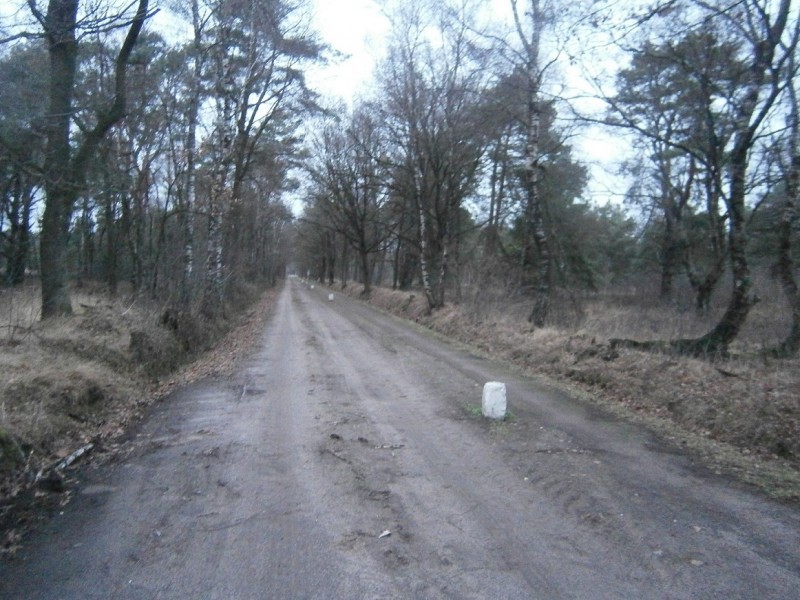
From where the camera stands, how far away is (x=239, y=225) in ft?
97.5

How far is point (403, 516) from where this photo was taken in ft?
16.5

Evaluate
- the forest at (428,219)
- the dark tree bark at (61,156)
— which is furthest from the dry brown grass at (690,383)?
the dark tree bark at (61,156)

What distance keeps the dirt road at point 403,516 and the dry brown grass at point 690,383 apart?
0.75m

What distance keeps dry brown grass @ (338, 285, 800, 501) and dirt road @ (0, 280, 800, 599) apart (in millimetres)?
749

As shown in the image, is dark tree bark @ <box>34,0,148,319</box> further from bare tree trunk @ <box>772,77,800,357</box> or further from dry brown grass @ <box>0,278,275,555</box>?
bare tree trunk @ <box>772,77,800,357</box>

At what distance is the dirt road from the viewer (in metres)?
4.00

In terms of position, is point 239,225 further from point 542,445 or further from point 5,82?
point 542,445

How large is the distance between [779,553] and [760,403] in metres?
4.00

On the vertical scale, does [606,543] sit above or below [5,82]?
below

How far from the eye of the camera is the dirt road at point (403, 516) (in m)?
4.00

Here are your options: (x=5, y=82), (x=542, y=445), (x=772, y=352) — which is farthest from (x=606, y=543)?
(x=5, y=82)

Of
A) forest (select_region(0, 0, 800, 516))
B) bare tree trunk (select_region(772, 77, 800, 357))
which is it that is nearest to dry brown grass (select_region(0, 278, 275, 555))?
forest (select_region(0, 0, 800, 516))

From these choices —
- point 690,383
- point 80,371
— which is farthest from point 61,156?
point 690,383

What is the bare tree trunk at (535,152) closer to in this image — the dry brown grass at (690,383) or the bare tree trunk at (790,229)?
the dry brown grass at (690,383)
